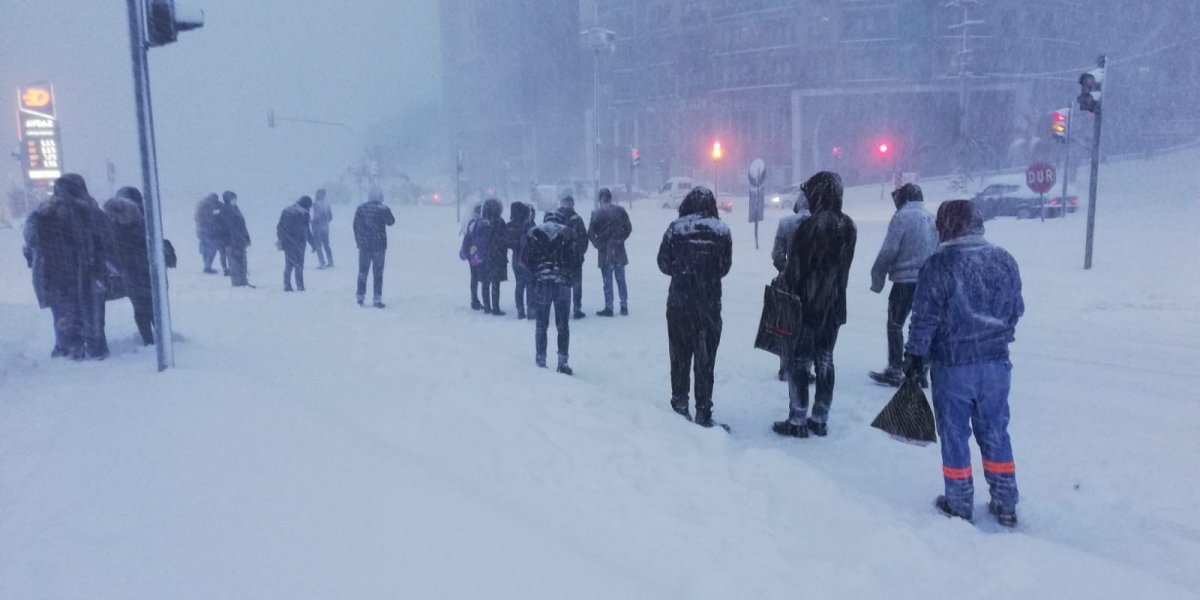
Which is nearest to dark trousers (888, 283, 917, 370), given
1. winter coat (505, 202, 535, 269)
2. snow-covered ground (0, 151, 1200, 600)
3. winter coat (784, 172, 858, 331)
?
snow-covered ground (0, 151, 1200, 600)

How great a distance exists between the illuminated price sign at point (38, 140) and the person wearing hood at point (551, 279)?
27121mm

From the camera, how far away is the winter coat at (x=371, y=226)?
40.1ft

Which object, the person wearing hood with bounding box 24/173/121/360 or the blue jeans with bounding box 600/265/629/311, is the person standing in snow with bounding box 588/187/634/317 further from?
the person wearing hood with bounding box 24/173/121/360

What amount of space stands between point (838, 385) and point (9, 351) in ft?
28.2

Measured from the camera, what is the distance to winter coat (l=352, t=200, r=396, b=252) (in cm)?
1223

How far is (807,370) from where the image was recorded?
6.04m

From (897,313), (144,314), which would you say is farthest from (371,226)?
(897,313)

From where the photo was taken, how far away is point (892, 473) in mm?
5387

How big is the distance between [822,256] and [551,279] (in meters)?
3.16

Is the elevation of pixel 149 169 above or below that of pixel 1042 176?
below

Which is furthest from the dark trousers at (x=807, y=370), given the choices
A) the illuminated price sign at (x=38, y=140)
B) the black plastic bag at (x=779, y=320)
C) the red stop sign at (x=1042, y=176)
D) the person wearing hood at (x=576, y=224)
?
the illuminated price sign at (x=38, y=140)

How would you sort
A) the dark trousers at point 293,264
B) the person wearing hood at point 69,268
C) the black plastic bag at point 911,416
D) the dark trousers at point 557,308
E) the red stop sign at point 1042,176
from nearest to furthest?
1. the black plastic bag at point 911,416
2. the person wearing hood at point 69,268
3. the dark trousers at point 557,308
4. the dark trousers at point 293,264
5. the red stop sign at point 1042,176

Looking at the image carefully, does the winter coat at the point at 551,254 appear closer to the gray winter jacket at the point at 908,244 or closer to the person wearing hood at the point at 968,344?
the gray winter jacket at the point at 908,244

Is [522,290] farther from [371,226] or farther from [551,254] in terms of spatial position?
[551,254]
